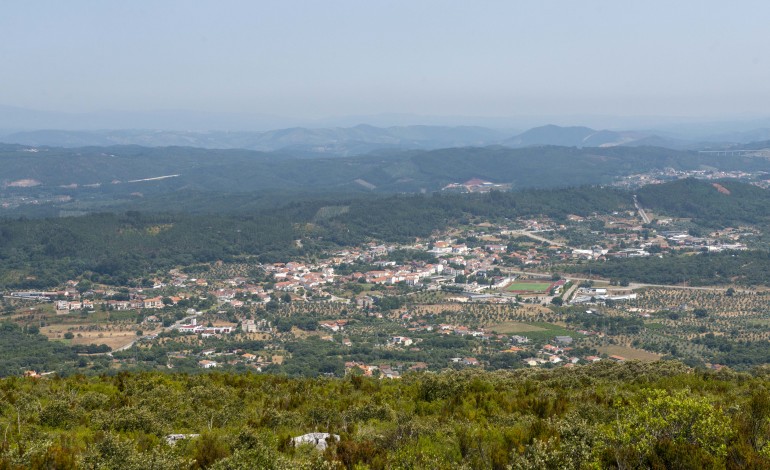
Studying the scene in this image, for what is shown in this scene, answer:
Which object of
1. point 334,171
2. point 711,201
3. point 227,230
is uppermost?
point 334,171

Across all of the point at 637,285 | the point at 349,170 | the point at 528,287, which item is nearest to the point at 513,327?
the point at 528,287

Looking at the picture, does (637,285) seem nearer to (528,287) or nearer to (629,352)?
(528,287)

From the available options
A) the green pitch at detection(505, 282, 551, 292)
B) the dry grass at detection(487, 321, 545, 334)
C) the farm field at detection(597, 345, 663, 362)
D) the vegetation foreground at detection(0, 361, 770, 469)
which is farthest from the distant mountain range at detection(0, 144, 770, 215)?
the vegetation foreground at detection(0, 361, 770, 469)

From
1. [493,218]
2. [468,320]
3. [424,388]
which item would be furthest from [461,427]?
[493,218]

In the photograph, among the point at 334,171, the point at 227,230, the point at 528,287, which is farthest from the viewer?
the point at 334,171

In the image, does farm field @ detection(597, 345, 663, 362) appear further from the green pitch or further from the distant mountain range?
the distant mountain range

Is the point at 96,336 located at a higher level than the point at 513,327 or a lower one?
lower
